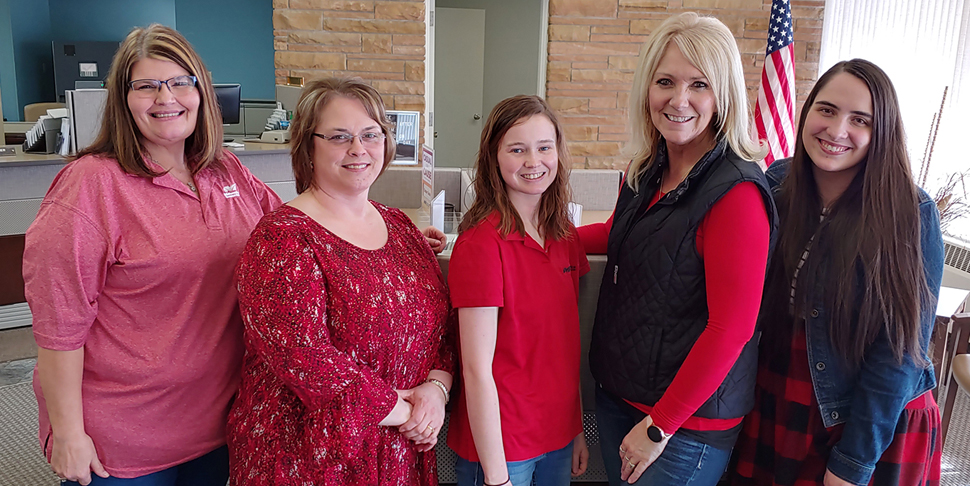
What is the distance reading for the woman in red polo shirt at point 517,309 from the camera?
4.25 feet

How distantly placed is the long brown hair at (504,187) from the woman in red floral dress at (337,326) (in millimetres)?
189

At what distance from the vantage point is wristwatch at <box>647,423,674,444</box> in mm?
1232

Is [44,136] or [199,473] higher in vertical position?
[44,136]

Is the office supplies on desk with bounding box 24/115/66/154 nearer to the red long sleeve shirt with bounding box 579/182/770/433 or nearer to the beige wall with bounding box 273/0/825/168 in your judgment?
the beige wall with bounding box 273/0/825/168

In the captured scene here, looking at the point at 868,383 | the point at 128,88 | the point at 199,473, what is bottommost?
the point at 199,473

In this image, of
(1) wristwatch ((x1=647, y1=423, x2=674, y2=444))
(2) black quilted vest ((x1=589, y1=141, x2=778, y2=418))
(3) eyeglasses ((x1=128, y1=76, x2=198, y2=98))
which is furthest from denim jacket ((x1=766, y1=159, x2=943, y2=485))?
(3) eyeglasses ((x1=128, y1=76, x2=198, y2=98))

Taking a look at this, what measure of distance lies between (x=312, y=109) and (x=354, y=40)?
363cm

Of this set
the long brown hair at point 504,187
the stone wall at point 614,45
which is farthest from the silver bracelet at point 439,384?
the stone wall at point 614,45

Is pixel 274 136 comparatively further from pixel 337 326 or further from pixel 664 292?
pixel 664 292

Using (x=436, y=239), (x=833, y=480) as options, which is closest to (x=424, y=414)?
(x=436, y=239)

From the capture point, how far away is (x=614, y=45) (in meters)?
4.92

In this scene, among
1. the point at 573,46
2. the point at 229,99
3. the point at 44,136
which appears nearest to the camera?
the point at 44,136

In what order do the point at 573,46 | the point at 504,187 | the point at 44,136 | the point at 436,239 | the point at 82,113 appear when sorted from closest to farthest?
1. the point at 504,187
2. the point at 436,239
3. the point at 82,113
4. the point at 44,136
5. the point at 573,46

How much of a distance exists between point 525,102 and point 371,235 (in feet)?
1.35
